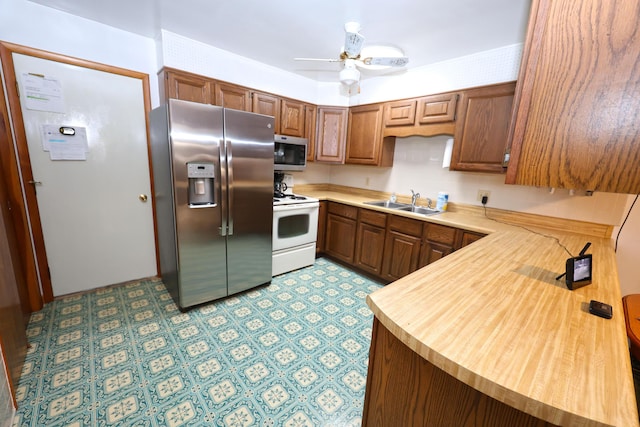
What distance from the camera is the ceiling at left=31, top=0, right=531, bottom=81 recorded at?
177cm

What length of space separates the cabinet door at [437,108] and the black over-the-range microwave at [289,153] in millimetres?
1327

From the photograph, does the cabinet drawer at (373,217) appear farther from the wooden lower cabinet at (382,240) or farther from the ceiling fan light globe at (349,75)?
the ceiling fan light globe at (349,75)

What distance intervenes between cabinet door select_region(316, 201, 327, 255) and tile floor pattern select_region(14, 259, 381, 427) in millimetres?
912

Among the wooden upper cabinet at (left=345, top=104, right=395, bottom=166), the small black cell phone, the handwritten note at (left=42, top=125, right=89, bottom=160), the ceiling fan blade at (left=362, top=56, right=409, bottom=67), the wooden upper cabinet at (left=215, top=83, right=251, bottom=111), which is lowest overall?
the small black cell phone

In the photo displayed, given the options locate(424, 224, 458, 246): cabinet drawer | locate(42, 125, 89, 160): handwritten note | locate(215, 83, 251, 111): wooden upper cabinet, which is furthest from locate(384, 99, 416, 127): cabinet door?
locate(42, 125, 89, 160): handwritten note

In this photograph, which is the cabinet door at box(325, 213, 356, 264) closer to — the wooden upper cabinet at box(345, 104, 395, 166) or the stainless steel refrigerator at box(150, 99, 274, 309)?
the wooden upper cabinet at box(345, 104, 395, 166)

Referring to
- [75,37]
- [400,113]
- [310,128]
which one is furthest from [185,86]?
[400,113]

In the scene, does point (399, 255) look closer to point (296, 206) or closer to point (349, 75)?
point (296, 206)

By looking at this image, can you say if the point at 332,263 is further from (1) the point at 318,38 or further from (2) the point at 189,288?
(1) the point at 318,38

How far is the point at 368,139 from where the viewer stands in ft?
10.4

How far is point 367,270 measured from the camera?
3.00m

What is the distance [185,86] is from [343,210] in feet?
6.76

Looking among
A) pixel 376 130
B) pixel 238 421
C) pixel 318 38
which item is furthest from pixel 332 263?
pixel 318 38

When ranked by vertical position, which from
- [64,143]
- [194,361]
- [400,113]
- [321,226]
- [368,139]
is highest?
[400,113]
